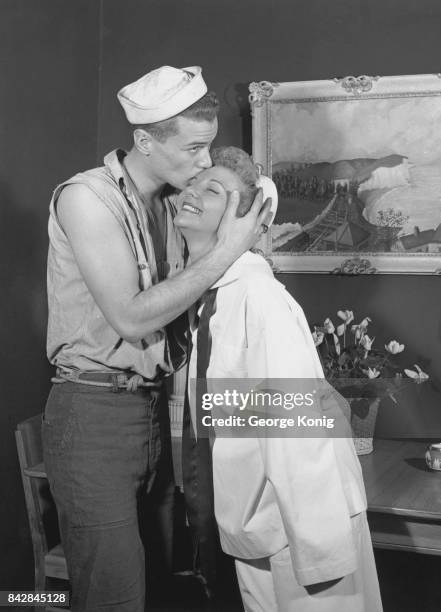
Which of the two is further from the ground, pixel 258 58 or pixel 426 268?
pixel 258 58

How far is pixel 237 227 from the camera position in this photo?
6.45ft

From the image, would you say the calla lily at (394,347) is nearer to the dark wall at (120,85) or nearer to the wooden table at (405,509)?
the dark wall at (120,85)

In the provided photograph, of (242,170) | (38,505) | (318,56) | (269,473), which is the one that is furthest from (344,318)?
(269,473)

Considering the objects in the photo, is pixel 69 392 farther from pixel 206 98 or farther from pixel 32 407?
pixel 32 407

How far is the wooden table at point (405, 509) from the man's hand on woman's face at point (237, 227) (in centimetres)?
104

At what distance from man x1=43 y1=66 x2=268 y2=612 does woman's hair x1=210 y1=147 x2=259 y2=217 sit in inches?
1.5

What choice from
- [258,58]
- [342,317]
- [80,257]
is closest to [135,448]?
[80,257]

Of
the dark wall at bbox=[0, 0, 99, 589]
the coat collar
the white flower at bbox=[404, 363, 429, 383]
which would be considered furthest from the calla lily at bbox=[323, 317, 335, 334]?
the coat collar

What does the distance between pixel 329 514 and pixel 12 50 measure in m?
2.08

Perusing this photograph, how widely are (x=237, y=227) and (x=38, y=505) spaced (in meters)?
1.47

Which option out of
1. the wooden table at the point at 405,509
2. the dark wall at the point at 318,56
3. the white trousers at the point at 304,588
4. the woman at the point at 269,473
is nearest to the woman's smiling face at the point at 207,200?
the woman at the point at 269,473

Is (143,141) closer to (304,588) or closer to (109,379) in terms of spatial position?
(109,379)

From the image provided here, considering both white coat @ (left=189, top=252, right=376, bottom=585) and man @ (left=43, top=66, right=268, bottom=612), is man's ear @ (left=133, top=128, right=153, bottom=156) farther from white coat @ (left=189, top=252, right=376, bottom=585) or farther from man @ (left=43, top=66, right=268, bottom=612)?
white coat @ (left=189, top=252, right=376, bottom=585)

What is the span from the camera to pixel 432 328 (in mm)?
3158
